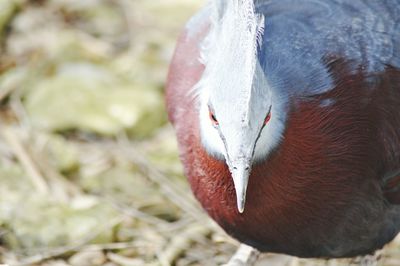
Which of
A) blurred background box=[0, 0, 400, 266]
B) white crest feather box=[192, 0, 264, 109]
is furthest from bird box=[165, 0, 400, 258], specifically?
blurred background box=[0, 0, 400, 266]

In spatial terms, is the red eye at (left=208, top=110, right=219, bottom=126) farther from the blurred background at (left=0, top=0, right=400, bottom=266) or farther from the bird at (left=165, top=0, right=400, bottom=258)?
the blurred background at (left=0, top=0, right=400, bottom=266)

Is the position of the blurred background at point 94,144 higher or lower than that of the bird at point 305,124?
lower

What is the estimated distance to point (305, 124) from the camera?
4.18 meters

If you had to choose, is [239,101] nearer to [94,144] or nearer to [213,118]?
[213,118]

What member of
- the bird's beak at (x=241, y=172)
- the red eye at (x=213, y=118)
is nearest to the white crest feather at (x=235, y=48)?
the red eye at (x=213, y=118)

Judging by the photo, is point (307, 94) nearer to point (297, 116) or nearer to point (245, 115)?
point (297, 116)

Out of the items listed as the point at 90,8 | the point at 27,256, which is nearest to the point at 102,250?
the point at 27,256

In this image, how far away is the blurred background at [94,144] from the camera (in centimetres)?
527

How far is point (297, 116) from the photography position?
13.6ft

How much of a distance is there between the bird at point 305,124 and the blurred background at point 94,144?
2.71 feet

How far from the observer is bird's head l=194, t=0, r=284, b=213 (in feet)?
Result: 12.1

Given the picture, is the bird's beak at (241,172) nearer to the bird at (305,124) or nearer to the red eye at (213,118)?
the bird at (305,124)

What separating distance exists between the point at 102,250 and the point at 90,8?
3.14 metres

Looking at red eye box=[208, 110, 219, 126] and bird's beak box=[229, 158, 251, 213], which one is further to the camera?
red eye box=[208, 110, 219, 126]
